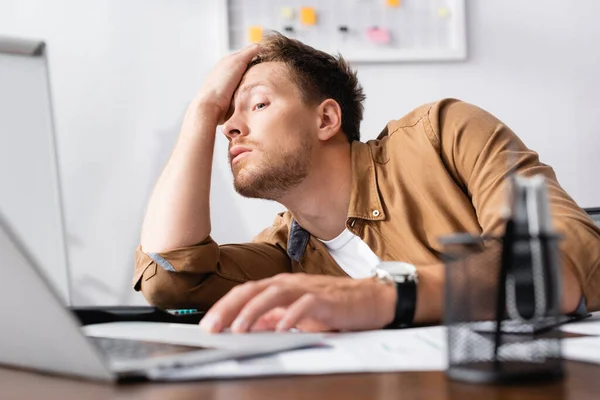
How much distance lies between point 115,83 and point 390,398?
242cm

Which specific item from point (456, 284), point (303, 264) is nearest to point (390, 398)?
point (456, 284)

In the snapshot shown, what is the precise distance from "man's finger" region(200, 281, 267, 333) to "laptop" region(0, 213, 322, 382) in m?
0.09

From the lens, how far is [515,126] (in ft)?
9.64

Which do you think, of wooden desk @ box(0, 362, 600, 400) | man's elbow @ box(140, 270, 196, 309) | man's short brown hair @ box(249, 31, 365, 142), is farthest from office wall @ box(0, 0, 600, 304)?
wooden desk @ box(0, 362, 600, 400)

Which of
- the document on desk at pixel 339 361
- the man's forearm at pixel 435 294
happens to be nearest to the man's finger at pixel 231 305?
the document on desk at pixel 339 361

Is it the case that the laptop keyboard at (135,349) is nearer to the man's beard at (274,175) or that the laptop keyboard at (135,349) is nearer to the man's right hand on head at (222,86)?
the man's beard at (274,175)

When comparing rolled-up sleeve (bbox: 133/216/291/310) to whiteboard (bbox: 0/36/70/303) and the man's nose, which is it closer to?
the man's nose

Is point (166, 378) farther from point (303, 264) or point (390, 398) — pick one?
point (303, 264)

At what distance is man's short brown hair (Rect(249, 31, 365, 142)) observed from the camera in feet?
6.22

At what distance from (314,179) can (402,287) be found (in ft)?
2.66

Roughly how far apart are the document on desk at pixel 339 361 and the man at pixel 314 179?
0.47 m

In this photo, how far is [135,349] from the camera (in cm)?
75

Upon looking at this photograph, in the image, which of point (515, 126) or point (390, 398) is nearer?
point (390, 398)

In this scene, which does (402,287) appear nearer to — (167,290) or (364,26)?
(167,290)
